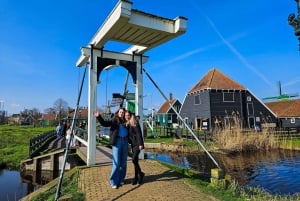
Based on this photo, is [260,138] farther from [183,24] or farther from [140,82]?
[183,24]

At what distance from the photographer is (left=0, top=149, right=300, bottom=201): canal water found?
10859 millimetres

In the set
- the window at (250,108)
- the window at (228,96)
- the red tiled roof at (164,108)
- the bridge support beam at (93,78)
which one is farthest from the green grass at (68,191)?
the red tiled roof at (164,108)

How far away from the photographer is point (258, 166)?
48.6 ft

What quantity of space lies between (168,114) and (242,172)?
33573 mm

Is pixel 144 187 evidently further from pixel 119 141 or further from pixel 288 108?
pixel 288 108

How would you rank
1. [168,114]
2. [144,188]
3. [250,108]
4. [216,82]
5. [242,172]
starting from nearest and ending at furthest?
1. [144,188]
2. [242,172]
3. [216,82]
4. [250,108]
5. [168,114]

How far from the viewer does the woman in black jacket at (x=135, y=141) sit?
6328 millimetres

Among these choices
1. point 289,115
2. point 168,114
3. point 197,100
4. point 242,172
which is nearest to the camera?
point 242,172

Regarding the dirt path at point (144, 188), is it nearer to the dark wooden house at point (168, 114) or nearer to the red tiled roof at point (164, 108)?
the dark wooden house at point (168, 114)

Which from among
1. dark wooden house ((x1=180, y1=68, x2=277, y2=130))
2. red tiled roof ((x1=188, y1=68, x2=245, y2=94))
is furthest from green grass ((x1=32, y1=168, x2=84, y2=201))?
red tiled roof ((x1=188, y1=68, x2=245, y2=94))

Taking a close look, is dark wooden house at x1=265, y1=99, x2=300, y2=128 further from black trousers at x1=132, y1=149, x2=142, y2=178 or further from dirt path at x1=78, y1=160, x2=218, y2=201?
black trousers at x1=132, y1=149, x2=142, y2=178

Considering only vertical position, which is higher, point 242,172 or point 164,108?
point 164,108

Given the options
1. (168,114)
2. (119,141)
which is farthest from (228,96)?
(119,141)

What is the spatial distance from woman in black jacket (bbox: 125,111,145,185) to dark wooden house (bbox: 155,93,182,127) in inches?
1492
